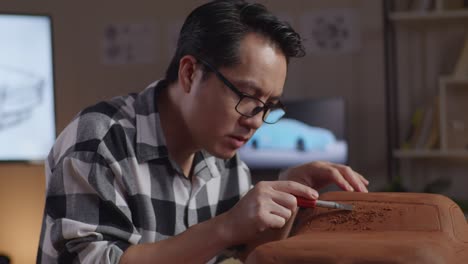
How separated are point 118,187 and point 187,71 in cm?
25

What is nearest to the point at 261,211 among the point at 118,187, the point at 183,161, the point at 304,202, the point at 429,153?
the point at 304,202

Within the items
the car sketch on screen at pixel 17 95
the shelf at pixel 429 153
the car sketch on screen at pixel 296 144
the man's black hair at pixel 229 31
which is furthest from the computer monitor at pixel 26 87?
the man's black hair at pixel 229 31

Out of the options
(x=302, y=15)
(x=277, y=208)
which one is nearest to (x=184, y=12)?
(x=302, y=15)

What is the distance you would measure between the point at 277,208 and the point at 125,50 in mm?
3530

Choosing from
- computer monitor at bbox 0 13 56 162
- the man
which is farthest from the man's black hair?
computer monitor at bbox 0 13 56 162

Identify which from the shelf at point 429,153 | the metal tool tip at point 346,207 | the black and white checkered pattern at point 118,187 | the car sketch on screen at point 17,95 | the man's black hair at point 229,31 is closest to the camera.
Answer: the metal tool tip at point 346,207

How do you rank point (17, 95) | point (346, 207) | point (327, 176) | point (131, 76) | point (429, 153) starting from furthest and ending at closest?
point (131, 76)
point (17, 95)
point (429, 153)
point (327, 176)
point (346, 207)

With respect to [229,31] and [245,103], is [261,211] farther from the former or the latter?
[229,31]

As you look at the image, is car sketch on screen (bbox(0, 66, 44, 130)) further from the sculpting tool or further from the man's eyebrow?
the sculpting tool

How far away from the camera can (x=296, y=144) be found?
12.8 ft

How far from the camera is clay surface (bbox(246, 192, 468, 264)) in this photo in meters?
0.70

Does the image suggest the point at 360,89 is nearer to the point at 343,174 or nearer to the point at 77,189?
the point at 343,174

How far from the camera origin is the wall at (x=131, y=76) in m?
4.04

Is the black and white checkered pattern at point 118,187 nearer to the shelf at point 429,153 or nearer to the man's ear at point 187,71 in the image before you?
the man's ear at point 187,71
